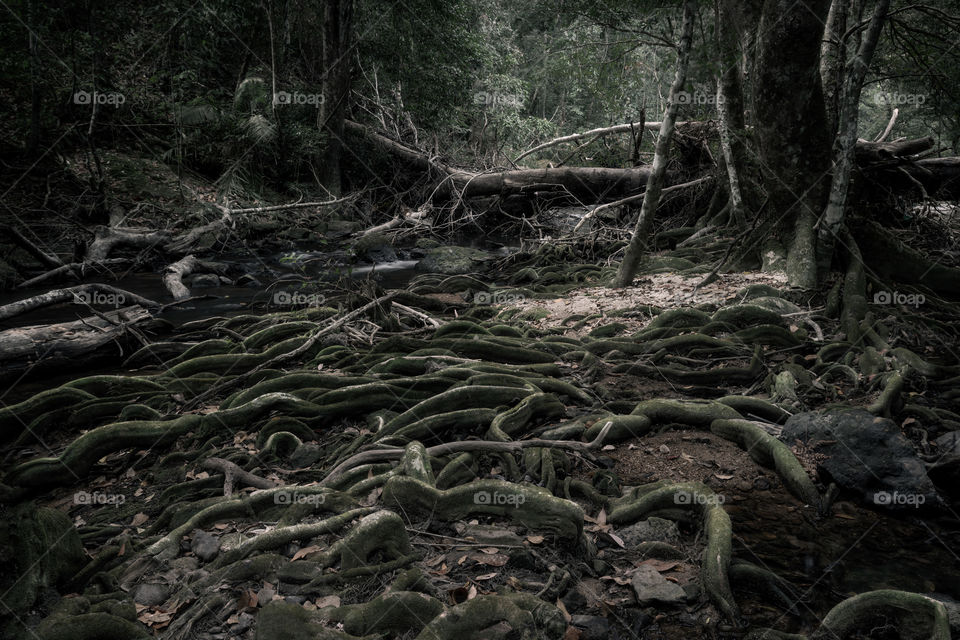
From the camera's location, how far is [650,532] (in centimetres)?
382

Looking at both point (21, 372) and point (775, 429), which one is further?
point (21, 372)

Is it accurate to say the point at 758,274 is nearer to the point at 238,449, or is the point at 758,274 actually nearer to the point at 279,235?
the point at 238,449

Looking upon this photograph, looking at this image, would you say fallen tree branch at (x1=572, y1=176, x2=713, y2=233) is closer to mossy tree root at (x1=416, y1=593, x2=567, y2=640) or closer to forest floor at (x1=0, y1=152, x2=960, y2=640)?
forest floor at (x1=0, y1=152, x2=960, y2=640)

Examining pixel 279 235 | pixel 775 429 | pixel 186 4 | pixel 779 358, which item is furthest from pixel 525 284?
pixel 186 4

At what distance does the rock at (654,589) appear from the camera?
126 inches

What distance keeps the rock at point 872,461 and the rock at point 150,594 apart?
4.58m

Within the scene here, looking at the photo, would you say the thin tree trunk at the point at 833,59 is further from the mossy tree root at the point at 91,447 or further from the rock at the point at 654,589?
→ the mossy tree root at the point at 91,447

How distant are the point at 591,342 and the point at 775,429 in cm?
252

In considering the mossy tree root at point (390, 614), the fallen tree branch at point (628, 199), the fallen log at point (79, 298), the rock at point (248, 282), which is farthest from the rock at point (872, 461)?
the rock at point (248, 282)

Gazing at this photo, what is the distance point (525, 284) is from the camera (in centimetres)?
1159

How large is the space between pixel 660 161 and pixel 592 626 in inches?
260

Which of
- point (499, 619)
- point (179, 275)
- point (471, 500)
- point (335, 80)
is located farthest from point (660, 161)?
point (335, 80)

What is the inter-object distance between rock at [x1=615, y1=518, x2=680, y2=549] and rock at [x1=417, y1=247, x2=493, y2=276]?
9.45 meters

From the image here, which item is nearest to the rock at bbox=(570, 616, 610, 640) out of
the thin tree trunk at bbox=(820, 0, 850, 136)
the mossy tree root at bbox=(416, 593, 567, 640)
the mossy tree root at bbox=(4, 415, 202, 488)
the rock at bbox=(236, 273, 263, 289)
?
the mossy tree root at bbox=(416, 593, 567, 640)
